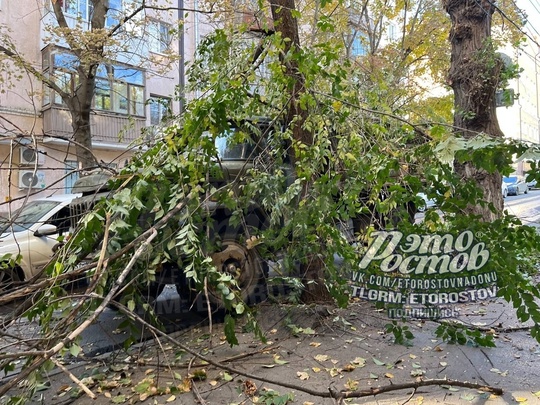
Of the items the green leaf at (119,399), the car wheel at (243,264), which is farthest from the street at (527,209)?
the green leaf at (119,399)

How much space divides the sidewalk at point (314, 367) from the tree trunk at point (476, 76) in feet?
7.19

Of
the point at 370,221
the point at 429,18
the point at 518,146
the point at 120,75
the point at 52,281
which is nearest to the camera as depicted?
the point at 518,146

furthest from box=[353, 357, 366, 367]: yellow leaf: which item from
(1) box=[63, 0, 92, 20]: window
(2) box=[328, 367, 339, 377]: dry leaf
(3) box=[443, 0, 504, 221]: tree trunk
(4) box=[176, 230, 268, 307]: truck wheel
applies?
(1) box=[63, 0, 92, 20]: window

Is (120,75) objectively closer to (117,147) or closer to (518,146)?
(117,147)

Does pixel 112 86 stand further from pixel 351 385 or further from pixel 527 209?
pixel 527 209

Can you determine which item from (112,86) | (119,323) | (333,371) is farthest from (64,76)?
(333,371)

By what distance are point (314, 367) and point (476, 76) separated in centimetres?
455

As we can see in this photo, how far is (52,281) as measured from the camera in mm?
2770

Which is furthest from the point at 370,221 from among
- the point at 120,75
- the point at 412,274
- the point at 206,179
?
the point at 120,75

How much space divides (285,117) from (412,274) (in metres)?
2.03

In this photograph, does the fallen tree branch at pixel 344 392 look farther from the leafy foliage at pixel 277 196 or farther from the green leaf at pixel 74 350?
the green leaf at pixel 74 350

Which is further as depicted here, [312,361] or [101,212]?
[312,361]

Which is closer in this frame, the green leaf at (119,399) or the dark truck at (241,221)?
the green leaf at (119,399)

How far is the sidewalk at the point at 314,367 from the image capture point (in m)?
2.77
